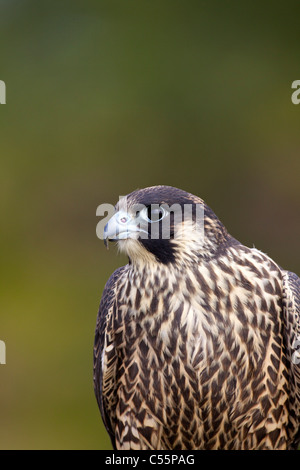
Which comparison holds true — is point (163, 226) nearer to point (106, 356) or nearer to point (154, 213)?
point (154, 213)

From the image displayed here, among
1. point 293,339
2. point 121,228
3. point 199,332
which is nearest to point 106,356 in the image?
point 199,332

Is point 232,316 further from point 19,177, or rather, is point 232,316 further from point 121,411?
point 19,177

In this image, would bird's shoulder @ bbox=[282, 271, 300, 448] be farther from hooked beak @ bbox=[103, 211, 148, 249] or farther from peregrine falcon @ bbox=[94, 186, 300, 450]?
hooked beak @ bbox=[103, 211, 148, 249]

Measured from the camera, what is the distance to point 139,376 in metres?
2.91

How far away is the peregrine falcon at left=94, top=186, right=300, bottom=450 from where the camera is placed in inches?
106

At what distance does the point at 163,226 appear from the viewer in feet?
8.81

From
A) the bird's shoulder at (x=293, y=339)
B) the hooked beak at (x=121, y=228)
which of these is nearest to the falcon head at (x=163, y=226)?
the hooked beak at (x=121, y=228)

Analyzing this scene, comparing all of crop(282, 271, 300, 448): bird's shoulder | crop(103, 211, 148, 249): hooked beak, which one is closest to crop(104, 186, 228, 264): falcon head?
crop(103, 211, 148, 249): hooked beak

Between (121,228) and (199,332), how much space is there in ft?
1.65

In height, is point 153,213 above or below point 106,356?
above

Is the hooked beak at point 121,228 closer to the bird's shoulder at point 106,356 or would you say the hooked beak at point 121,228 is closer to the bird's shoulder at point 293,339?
the bird's shoulder at point 106,356

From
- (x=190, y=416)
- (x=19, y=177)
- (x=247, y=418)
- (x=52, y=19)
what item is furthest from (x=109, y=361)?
(x=52, y=19)

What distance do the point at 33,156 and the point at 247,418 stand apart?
398 centimetres

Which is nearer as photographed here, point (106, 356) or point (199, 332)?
point (199, 332)
